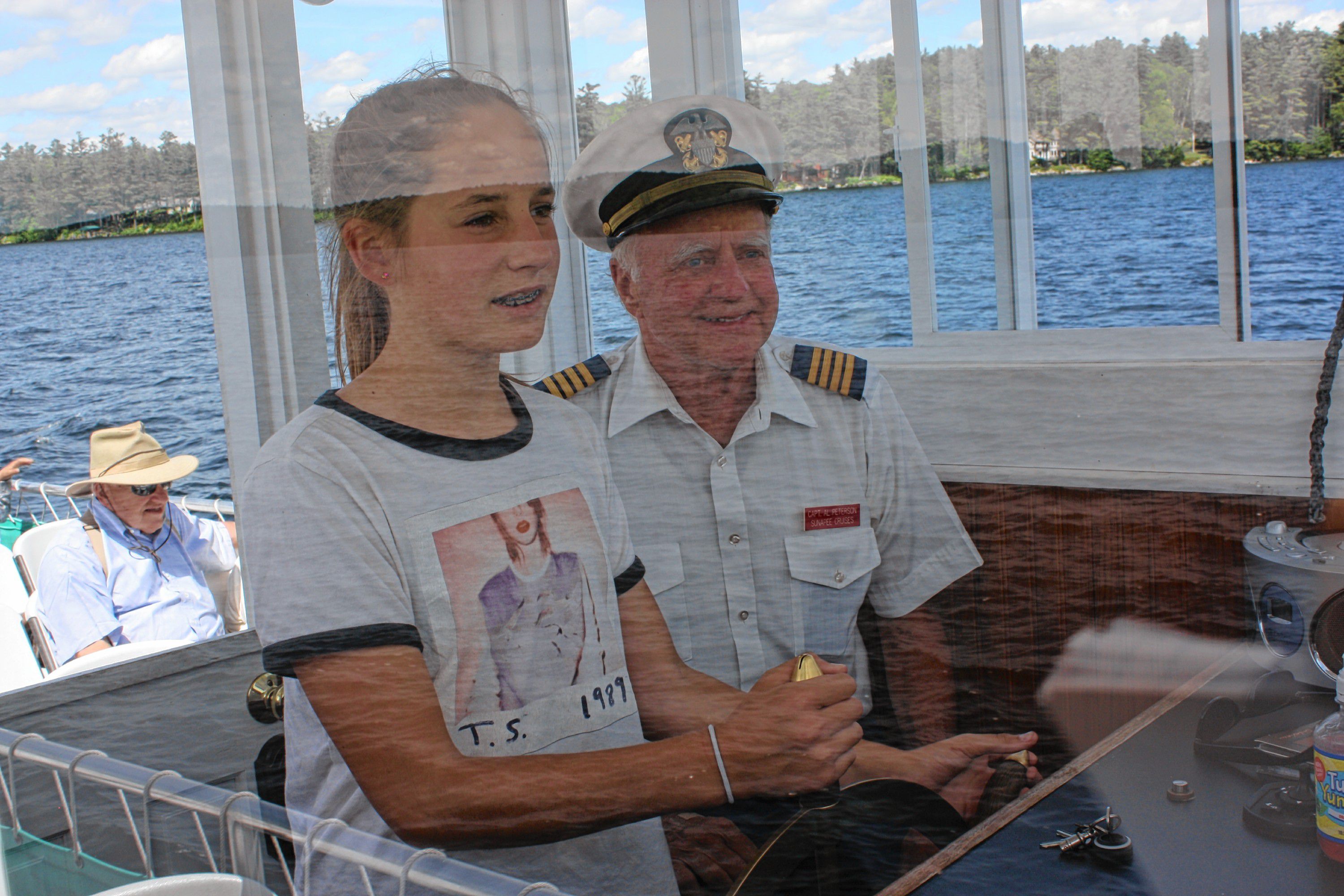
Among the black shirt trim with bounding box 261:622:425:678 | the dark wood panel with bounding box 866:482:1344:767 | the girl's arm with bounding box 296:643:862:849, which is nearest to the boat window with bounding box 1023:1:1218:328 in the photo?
the dark wood panel with bounding box 866:482:1344:767

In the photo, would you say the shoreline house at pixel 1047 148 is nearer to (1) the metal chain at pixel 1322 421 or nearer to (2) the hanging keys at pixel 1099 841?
(1) the metal chain at pixel 1322 421

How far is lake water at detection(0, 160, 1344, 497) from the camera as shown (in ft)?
2.29

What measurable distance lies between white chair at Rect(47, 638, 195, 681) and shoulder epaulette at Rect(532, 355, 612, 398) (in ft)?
1.09

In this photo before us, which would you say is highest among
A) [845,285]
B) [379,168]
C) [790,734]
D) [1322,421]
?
[379,168]

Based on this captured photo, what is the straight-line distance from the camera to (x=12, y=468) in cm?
76

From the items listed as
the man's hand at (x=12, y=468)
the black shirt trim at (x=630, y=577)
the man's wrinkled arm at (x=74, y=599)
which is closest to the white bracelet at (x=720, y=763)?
the black shirt trim at (x=630, y=577)

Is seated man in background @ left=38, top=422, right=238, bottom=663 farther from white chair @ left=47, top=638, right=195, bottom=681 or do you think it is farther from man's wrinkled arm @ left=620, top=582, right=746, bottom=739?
man's wrinkled arm @ left=620, top=582, right=746, bottom=739

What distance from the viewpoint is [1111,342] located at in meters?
0.74

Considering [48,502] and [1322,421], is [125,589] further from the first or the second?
[1322,421]

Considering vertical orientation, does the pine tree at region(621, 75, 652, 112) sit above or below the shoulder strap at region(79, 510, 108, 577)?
above

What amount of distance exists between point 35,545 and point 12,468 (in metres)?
0.07

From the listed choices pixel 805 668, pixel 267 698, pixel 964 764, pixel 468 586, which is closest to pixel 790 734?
pixel 805 668

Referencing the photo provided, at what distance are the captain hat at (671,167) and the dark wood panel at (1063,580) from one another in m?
0.30

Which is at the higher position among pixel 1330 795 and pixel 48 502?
pixel 48 502
